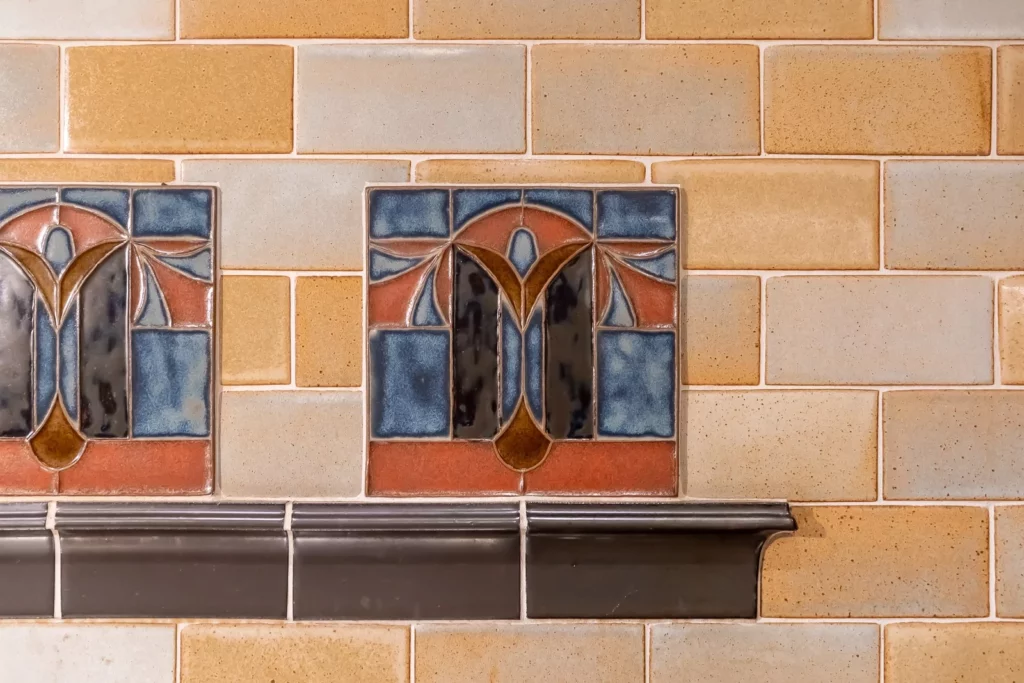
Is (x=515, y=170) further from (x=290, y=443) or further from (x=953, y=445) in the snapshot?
(x=953, y=445)

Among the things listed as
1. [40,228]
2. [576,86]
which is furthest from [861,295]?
[40,228]

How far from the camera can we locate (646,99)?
0.73 m

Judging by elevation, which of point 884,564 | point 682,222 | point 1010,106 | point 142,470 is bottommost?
point 884,564

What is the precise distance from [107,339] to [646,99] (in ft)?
2.18

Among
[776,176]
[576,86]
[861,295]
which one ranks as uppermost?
[576,86]

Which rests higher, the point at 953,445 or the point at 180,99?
the point at 180,99

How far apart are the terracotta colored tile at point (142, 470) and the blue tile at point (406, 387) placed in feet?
0.66

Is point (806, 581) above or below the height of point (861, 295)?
below

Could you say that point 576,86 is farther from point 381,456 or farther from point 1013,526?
point 1013,526

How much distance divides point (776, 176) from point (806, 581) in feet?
1.52

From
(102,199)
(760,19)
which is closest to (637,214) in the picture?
(760,19)

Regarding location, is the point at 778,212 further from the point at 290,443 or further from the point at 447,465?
the point at 290,443

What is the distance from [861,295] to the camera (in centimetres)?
73

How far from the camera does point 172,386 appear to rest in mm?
718
